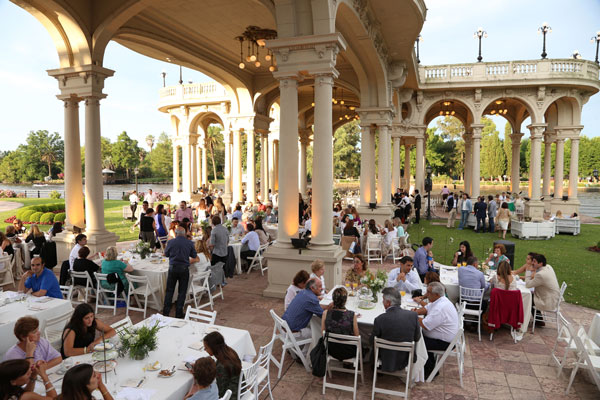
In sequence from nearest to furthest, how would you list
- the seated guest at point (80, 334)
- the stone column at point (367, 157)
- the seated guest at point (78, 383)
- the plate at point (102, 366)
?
the seated guest at point (78, 383), the plate at point (102, 366), the seated guest at point (80, 334), the stone column at point (367, 157)

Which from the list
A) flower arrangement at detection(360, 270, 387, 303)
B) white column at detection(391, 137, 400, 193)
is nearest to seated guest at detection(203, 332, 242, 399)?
flower arrangement at detection(360, 270, 387, 303)

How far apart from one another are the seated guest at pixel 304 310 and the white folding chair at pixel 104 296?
11.7ft

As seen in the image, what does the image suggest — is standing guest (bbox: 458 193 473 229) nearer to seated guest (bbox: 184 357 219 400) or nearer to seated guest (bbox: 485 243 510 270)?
seated guest (bbox: 485 243 510 270)

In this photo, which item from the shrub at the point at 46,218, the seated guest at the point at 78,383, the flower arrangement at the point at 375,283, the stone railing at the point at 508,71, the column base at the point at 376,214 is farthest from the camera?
the stone railing at the point at 508,71

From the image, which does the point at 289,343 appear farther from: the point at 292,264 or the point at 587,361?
the point at 587,361

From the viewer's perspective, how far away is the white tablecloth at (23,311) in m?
4.56

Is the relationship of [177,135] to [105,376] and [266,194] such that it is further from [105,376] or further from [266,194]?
[105,376]

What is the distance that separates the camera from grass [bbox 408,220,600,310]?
839 centimetres

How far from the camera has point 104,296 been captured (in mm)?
6875

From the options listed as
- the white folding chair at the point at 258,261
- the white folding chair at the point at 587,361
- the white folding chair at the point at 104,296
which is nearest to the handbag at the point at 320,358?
the white folding chair at the point at 587,361

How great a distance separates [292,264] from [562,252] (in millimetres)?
10442

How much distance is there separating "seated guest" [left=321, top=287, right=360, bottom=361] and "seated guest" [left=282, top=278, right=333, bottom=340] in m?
0.41

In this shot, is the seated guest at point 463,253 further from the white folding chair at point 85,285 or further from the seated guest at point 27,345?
the white folding chair at point 85,285

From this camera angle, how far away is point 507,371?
4.84 m
